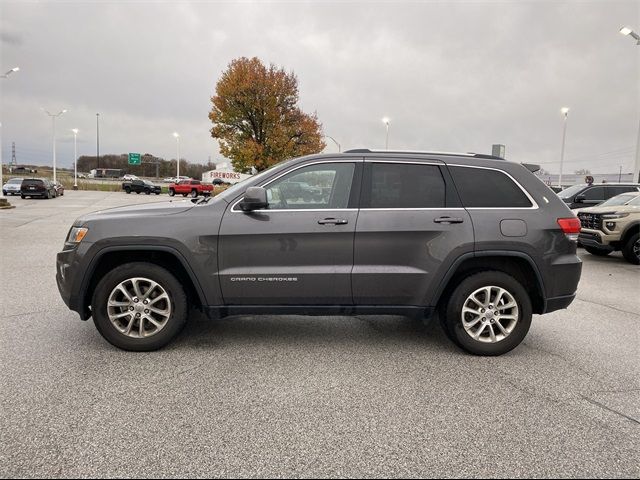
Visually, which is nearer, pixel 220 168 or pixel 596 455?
pixel 596 455

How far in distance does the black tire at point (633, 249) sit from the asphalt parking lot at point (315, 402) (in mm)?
5893

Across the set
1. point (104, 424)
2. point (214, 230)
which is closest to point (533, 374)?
point (214, 230)

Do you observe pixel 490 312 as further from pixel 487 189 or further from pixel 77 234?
pixel 77 234

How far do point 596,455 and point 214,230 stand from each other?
10.4 ft

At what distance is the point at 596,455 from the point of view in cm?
262

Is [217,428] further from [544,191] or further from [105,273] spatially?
[544,191]

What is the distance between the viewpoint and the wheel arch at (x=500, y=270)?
4023 mm

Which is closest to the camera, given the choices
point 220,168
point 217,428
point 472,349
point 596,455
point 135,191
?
point 596,455

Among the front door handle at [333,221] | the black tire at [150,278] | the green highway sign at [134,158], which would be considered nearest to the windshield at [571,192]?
the front door handle at [333,221]

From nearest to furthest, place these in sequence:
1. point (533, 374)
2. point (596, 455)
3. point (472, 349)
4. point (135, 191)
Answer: point (596, 455), point (533, 374), point (472, 349), point (135, 191)

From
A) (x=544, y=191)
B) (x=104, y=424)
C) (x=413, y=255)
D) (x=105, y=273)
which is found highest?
(x=544, y=191)

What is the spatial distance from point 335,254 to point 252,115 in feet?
140

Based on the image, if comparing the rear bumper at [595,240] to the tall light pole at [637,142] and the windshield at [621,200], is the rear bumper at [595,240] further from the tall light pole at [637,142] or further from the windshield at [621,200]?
the tall light pole at [637,142]

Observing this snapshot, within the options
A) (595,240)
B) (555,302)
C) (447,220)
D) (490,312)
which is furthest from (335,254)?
(595,240)
